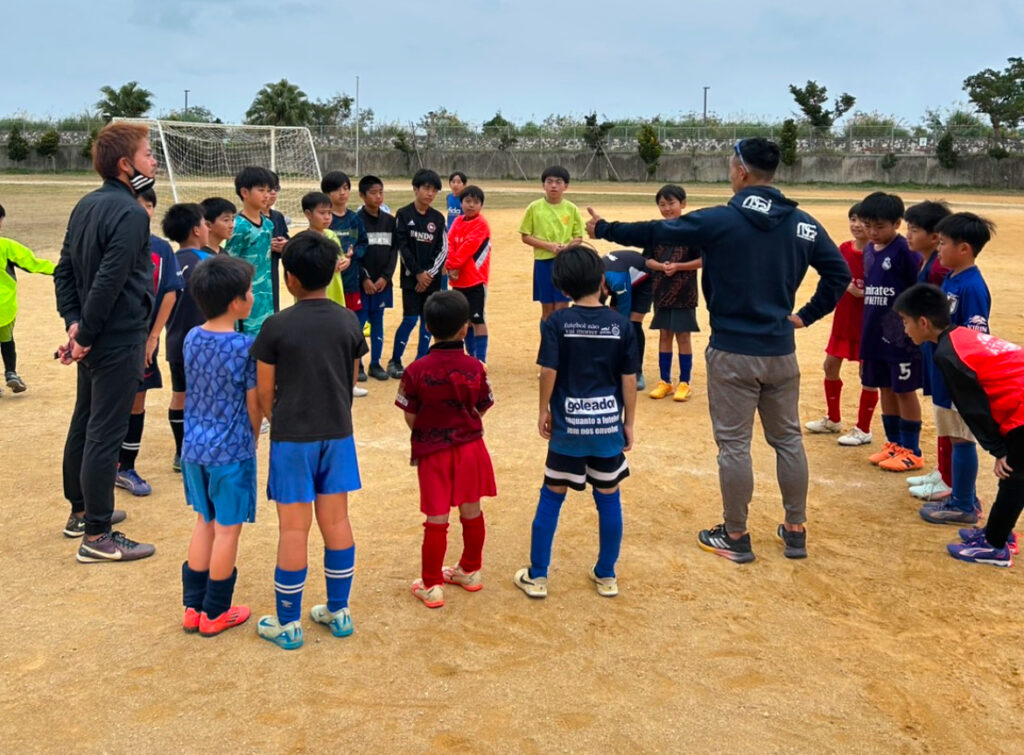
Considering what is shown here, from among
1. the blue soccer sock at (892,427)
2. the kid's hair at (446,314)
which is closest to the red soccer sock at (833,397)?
the blue soccer sock at (892,427)

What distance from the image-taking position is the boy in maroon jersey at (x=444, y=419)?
4.17 metres

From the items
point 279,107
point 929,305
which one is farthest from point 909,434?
point 279,107

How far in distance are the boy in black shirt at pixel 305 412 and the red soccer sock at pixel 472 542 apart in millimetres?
683

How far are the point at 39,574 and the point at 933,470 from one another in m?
5.92

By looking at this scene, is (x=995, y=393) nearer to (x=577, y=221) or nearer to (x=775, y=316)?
(x=775, y=316)

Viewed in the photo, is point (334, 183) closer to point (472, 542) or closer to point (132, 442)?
point (132, 442)

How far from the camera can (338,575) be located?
4035 mm

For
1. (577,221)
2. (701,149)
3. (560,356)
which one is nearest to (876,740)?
(560,356)

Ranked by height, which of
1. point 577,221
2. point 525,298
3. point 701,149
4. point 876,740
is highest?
point 701,149

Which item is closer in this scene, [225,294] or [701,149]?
[225,294]

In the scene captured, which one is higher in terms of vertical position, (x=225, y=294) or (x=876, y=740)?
(x=225, y=294)

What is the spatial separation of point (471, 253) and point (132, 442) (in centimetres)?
398

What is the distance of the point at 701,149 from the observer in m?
48.9

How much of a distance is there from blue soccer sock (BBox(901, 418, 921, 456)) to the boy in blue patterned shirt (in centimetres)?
477
